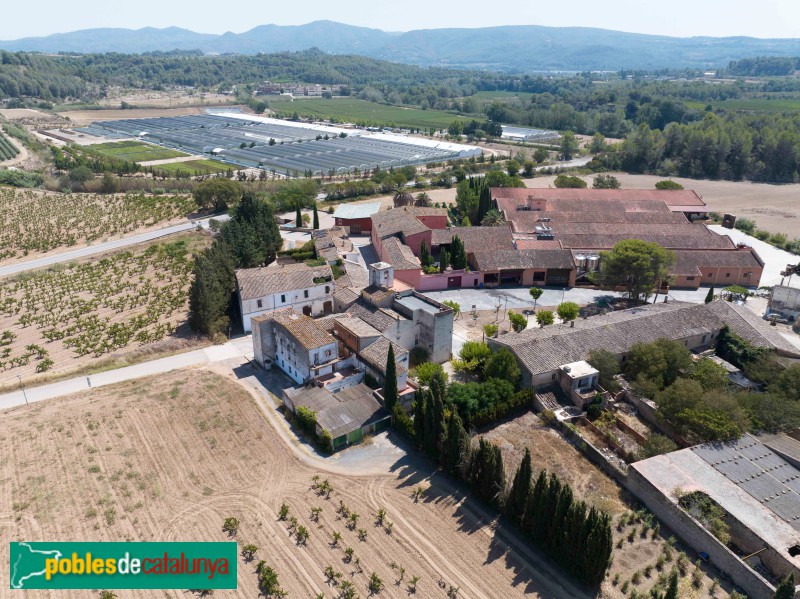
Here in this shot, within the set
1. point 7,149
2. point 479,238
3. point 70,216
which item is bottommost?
point 70,216

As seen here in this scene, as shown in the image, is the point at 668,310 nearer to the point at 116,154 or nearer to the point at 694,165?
the point at 694,165

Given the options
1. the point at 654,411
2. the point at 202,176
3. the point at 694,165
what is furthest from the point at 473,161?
the point at 654,411

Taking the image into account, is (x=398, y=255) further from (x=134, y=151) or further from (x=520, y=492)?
(x=134, y=151)

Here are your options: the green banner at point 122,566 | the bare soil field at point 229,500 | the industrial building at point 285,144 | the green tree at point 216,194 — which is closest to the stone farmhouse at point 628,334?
the bare soil field at point 229,500

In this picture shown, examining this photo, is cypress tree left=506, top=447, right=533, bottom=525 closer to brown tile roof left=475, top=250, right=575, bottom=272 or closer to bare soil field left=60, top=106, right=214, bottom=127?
brown tile roof left=475, top=250, right=575, bottom=272

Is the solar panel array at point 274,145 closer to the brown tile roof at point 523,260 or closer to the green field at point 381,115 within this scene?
the green field at point 381,115

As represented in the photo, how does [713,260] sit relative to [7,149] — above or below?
above

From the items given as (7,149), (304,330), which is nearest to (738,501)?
(304,330)

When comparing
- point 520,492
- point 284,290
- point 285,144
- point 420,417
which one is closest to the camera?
point 520,492
